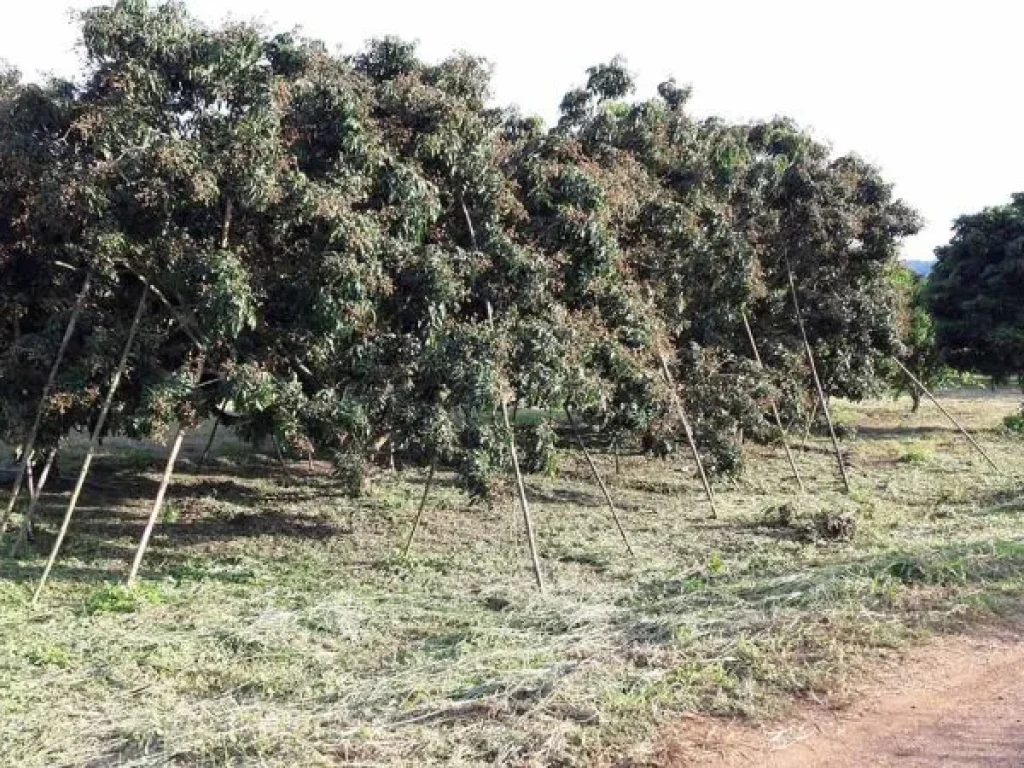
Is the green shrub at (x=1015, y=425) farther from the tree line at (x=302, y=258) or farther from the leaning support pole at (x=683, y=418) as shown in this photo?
the tree line at (x=302, y=258)

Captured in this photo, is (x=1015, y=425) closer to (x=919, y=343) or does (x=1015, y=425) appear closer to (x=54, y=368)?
(x=919, y=343)

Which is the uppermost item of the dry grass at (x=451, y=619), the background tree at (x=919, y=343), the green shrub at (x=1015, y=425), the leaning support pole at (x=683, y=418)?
the background tree at (x=919, y=343)

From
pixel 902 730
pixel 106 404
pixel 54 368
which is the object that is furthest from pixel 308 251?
pixel 902 730

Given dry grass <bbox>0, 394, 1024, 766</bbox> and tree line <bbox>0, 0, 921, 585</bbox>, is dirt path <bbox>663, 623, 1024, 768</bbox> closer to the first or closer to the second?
dry grass <bbox>0, 394, 1024, 766</bbox>

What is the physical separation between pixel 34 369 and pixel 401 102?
4474mm

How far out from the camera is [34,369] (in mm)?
9586

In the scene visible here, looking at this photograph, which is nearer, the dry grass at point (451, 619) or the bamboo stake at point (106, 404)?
the dry grass at point (451, 619)

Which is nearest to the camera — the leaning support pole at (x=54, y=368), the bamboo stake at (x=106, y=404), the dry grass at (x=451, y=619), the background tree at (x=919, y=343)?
the dry grass at (x=451, y=619)

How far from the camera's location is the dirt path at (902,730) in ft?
15.6

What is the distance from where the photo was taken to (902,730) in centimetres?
504

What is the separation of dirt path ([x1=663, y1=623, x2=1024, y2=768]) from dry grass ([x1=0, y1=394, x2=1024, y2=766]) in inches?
8.2

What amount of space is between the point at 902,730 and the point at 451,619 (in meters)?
3.76

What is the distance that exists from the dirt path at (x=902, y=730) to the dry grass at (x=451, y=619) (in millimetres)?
209

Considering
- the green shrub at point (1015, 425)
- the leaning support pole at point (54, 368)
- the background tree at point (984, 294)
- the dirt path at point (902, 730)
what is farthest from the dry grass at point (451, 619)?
the background tree at point (984, 294)
